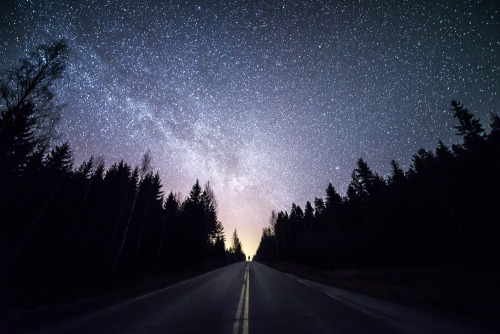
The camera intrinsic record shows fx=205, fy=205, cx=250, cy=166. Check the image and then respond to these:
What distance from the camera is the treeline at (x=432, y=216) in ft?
74.9

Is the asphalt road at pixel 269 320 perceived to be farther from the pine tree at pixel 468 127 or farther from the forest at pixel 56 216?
the pine tree at pixel 468 127

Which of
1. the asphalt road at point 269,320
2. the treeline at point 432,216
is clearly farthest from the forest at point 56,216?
the treeline at point 432,216

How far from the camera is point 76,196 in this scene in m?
28.7

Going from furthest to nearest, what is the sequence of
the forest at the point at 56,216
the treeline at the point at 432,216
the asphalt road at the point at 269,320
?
the treeline at the point at 432,216 < the forest at the point at 56,216 < the asphalt road at the point at 269,320

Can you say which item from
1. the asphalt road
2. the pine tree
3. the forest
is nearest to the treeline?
the pine tree

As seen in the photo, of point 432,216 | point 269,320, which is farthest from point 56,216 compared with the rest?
point 432,216

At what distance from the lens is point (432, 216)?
2919cm

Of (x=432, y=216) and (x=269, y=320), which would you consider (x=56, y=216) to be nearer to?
→ (x=269, y=320)

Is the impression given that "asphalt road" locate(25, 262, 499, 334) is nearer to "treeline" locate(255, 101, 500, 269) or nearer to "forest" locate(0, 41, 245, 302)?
"forest" locate(0, 41, 245, 302)

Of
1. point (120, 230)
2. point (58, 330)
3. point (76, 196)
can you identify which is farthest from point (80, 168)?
point (58, 330)

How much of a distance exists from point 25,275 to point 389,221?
44.1 meters

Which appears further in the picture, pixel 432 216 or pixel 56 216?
pixel 432 216

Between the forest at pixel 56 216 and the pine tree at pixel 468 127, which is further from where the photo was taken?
the pine tree at pixel 468 127

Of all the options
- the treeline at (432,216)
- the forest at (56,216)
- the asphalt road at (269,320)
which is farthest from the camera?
the treeline at (432,216)
